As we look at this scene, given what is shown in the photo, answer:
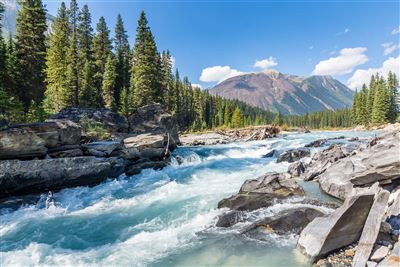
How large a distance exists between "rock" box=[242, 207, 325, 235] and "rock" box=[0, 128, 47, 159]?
14.5m

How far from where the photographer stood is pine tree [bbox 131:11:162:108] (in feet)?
142

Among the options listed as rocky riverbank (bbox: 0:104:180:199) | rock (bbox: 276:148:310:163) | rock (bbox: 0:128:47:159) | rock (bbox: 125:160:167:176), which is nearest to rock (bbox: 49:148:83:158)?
rocky riverbank (bbox: 0:104:180:199)

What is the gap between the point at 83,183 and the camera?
1966 centimetres

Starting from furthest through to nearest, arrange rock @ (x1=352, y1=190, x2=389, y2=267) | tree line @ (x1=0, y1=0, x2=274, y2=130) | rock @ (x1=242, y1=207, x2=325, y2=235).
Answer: tree line @ (x1=0, y1=0, x2=274, y2=130), rock @ (x1=242, y1=207, x2=325, y2=235), rock @ (x1=352, y1=190, x2=389, y2=267)

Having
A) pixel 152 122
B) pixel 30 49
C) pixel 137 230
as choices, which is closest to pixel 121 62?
pixel 30 49

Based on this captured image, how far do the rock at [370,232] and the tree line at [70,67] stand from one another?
25.9m

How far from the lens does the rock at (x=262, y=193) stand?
1329 centimetres

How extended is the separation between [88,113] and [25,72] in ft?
37.6

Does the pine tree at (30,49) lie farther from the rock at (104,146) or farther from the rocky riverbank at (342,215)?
the rocky riverbank at (342,215)

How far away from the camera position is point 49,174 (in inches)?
684

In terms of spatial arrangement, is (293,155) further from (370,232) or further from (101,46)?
(101,46)

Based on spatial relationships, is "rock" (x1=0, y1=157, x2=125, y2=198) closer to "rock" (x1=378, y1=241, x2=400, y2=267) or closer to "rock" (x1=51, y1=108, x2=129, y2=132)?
"rock" (x1=51, y1=108, x2=129, y2=132)

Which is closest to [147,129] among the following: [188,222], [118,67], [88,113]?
[88,113]

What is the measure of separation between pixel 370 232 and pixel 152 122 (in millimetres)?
31047
